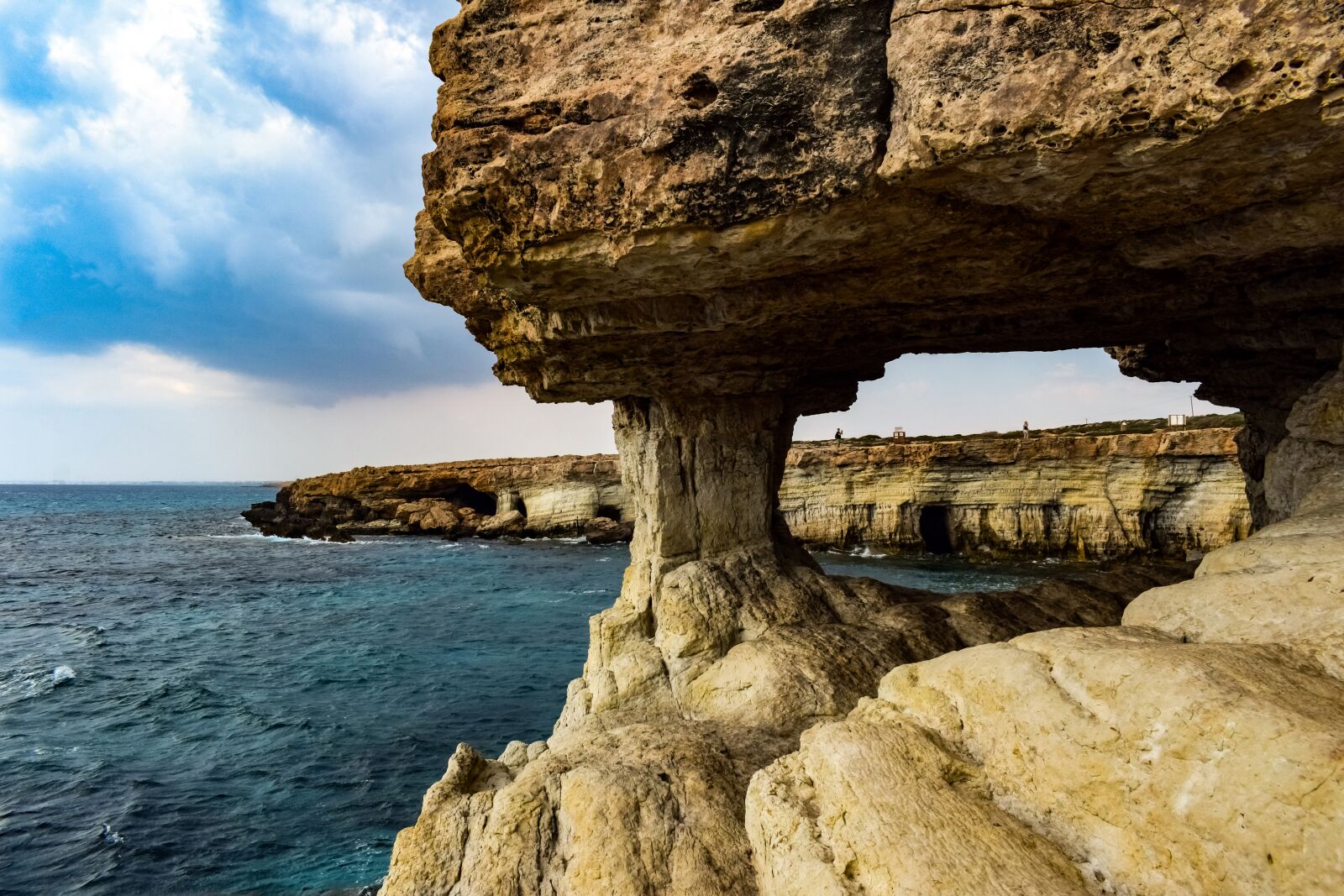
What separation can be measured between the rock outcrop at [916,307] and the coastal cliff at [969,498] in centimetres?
1566

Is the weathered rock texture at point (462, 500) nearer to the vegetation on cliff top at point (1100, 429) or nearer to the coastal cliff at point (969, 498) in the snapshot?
the coastal cliff at point (969, 498)

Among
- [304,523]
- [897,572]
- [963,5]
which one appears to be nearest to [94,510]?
[304,523]

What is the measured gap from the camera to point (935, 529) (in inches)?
1762

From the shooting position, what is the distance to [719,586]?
1111 centimetres

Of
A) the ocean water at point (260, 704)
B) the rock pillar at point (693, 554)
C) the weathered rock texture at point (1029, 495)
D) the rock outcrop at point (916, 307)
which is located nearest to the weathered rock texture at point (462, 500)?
the ocean water at point (260, 704)

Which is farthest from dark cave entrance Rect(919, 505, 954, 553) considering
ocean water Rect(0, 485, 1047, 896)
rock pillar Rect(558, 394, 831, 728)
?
rock pillar Rect(558, 394, 831, 728)

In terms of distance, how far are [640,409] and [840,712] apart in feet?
20.7

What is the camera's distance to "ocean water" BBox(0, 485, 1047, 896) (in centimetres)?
1172

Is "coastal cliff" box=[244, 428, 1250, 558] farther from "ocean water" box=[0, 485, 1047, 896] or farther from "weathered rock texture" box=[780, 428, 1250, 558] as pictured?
"ocean water" box=[0, 485, 1047, 896]

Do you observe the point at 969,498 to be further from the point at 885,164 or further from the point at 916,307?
the point at 885,164

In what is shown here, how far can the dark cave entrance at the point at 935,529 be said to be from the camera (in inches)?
1713

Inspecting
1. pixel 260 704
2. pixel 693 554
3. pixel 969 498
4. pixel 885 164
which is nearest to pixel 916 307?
pixel 885 164

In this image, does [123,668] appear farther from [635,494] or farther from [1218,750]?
[1218,750]

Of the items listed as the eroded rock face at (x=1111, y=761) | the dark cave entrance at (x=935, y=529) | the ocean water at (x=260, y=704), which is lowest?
the ocean water at (x=260, y=704)
